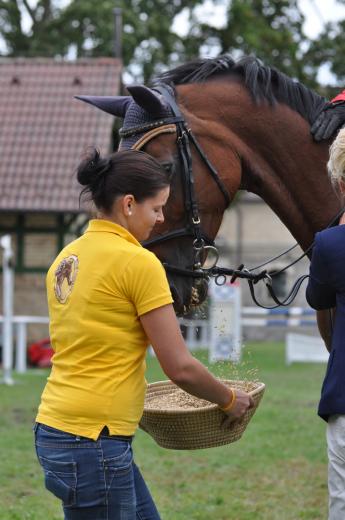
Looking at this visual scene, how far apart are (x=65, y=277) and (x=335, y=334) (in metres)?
0.89

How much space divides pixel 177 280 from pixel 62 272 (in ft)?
2.24

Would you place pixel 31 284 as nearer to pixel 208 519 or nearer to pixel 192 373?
pixel 208 519

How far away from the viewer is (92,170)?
2.84 meters

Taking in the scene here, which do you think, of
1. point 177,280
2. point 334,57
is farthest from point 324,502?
point 334,57

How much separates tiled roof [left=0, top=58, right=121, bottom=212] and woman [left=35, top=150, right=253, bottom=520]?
15.5 metres

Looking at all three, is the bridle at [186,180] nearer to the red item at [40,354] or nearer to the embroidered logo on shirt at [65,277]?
the embroidered logo on shirt at [65,277]

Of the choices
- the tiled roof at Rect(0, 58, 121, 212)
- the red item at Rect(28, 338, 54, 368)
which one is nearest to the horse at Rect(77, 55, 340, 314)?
the red item at Rect(28, 338, 54, 368)

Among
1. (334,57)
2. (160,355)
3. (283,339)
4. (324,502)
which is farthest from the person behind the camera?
(283,339)

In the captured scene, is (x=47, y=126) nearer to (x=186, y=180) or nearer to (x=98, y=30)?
(x=98, y=30)

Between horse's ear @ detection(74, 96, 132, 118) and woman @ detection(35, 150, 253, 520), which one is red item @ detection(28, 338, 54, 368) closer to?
horse's ear @ detection(74, 96, 132, 118)

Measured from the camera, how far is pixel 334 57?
27.9 m

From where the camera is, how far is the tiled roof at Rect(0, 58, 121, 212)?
62.2ft

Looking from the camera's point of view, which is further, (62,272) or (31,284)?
(31,284)

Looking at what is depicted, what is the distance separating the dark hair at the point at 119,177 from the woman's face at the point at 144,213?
0.02m
